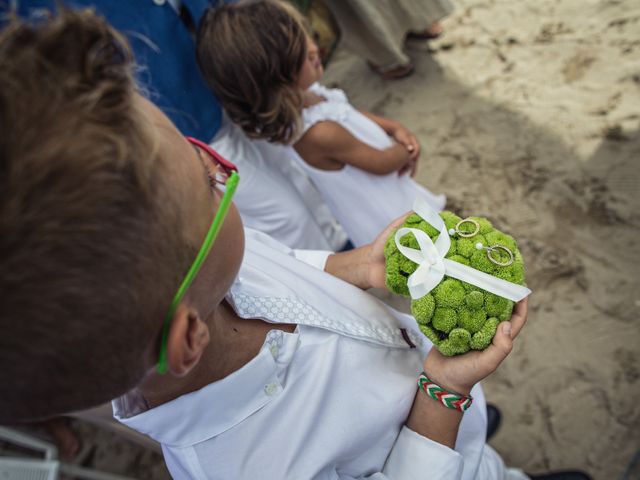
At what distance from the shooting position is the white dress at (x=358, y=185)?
6.82 feet

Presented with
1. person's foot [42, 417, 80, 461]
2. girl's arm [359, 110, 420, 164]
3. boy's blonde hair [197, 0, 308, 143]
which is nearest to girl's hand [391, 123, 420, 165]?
girl's arm [359, 110, 420, 164]

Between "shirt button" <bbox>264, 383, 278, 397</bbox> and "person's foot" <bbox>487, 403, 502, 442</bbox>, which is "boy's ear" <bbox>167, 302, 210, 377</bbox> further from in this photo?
"person's foot" <bbox>487, 403, 502, 442</bbox>

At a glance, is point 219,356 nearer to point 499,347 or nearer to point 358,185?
point 499,347

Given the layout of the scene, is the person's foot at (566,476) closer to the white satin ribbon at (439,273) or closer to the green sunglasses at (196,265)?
the white satin ribbon at (439,273)

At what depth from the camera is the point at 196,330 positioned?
766mm

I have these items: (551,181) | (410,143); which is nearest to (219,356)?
(410,143)

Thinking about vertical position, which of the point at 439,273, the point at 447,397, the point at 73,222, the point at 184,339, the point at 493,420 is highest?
the point at 73,222

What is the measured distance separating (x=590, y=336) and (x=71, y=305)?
7.85ft

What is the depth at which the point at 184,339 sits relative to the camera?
737mm

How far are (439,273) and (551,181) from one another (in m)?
2.08

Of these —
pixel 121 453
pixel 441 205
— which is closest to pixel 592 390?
pixel 441 205

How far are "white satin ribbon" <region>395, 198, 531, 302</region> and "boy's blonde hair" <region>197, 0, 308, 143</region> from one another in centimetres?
111

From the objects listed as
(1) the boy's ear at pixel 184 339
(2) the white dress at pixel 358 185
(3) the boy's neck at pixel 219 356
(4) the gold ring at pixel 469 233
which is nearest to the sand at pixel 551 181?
(2) the white dress at pixel 358 185

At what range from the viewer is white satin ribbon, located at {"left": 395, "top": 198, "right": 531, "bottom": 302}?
95 cm
